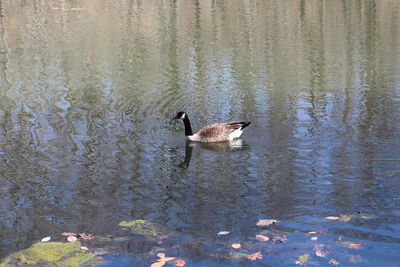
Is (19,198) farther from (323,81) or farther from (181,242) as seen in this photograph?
(323,81)

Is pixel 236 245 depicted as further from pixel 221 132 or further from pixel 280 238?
pixel 221 132

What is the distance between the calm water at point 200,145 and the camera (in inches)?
357

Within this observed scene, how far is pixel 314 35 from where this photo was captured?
29.0 metres

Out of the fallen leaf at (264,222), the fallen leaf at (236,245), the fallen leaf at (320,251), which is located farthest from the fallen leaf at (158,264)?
the fallen leaf at (320,251)

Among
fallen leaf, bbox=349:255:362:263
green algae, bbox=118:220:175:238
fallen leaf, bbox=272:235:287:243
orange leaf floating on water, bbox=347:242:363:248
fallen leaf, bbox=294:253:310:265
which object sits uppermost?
green algae, bbox=118:220:175:238

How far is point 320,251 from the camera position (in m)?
7.88

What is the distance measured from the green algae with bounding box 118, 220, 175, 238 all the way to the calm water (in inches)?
6.9

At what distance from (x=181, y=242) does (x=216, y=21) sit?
89.1 ft

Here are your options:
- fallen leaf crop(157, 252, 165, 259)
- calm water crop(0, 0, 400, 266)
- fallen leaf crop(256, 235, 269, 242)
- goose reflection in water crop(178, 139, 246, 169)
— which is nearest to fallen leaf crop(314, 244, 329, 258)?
calm water crop(0, 0, 400, 266)

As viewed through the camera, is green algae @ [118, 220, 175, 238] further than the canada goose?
No

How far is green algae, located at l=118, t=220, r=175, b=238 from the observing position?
28.1ft

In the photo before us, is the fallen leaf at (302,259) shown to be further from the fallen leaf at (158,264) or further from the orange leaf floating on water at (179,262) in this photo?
the fallen leaf at (158,264)

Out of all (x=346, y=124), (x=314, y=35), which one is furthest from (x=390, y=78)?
A: (x=314, y=35)

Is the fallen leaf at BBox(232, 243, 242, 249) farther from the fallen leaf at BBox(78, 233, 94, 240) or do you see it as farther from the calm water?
the fallen leaf at BBox(78, 233, 94, 240)
